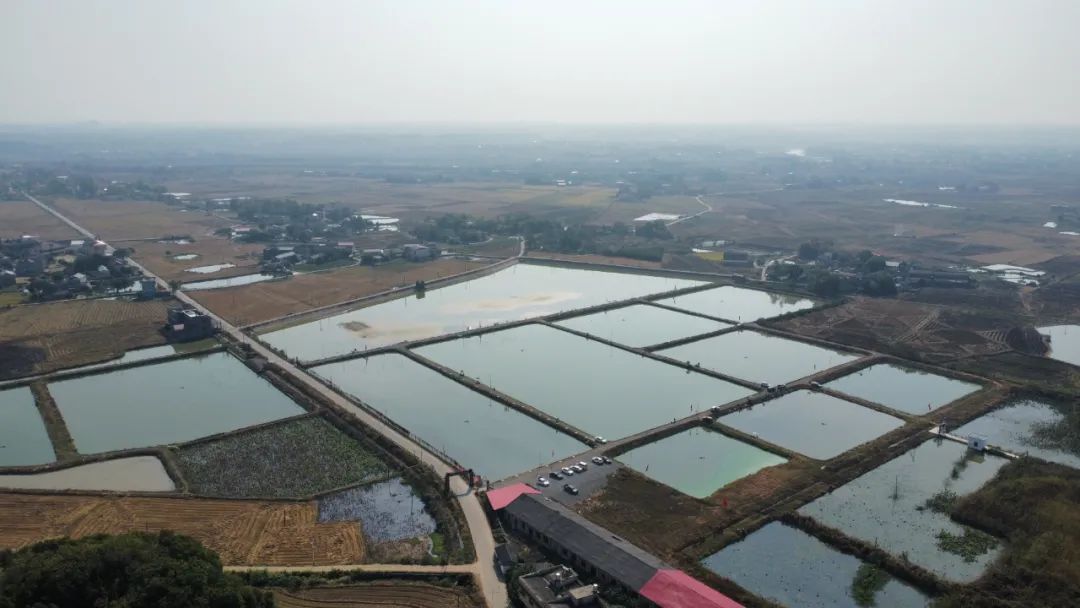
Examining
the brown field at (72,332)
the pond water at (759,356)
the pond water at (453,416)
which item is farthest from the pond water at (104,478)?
the pond water at (759,356)

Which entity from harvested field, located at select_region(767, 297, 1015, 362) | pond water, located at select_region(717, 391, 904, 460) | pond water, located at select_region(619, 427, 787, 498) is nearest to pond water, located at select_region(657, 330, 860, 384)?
harvested field, located at select_region(767, 297, 1015, 362)

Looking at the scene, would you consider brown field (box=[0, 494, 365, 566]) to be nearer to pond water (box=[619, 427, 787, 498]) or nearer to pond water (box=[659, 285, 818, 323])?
pond water (box=[619, 427, 787, 498])

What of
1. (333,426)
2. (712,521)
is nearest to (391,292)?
(333,426)

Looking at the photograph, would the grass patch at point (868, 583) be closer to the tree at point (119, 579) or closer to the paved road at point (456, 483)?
the paved road at point (456, 483)

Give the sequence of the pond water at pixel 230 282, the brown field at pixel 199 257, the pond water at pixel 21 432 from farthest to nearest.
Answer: the brown field at pixel 199 257 → the pond water at pixel 230 282 → the pond water at pixel 21 432

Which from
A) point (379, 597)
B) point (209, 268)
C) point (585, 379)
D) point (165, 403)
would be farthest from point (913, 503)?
point (209, 268)

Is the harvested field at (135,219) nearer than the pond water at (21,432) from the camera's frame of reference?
No
